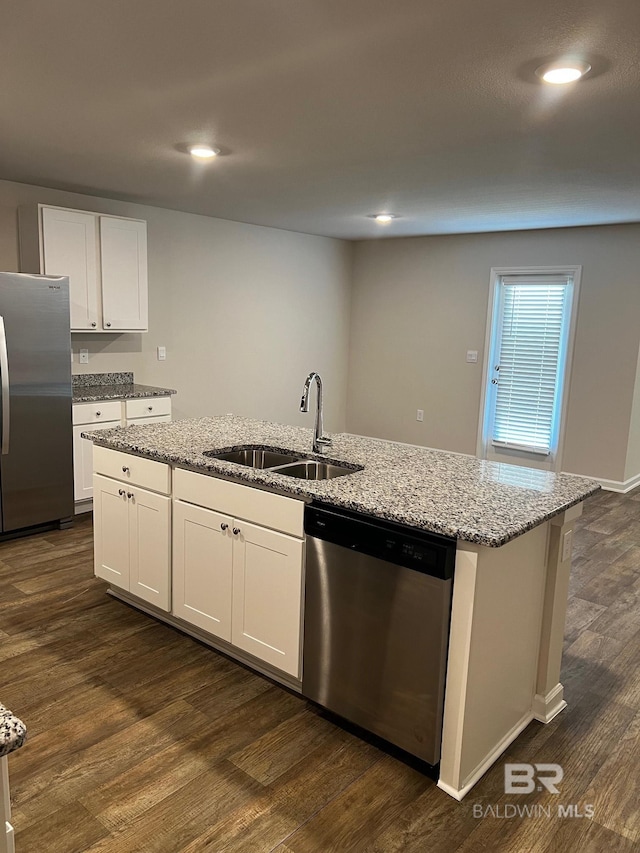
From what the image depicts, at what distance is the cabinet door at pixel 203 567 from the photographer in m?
2.72

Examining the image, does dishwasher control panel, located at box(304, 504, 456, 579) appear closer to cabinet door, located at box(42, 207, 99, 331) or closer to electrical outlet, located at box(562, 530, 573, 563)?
electrical outlet, located at box(562, 530, 573, 563)

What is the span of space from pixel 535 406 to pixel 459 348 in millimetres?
982

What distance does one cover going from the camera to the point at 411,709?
2.13 meters

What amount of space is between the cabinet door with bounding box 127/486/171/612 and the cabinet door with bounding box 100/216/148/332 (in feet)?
7.13

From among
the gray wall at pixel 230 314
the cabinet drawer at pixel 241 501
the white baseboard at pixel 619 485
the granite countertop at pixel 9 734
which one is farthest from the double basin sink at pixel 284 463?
the white baseboard at pixel 619 485

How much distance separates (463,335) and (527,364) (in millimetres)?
723

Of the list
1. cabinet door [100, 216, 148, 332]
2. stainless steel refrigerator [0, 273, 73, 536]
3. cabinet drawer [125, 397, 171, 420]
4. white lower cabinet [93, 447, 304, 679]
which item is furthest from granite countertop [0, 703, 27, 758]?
cabinet door [100, 216, 148, 332]

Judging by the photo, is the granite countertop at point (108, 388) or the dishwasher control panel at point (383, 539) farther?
the granite countertop at point (108, 388)

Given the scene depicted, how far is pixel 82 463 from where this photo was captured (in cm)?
457

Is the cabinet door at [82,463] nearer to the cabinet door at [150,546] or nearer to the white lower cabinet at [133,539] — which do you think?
the white lower cabinet at [133,539]

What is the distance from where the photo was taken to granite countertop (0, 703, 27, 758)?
969 mm

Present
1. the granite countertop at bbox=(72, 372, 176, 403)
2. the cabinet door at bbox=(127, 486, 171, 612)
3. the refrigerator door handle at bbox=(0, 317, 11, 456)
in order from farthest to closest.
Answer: the granite countertop at bbox=(72, 372, 176, 403), the refrigerator door handle at bbox=(0, 317, 11, 456), the cabinet door at bbox=(127, 486, 171, 612)

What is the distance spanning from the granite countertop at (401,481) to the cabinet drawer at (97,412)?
1242 millimetres

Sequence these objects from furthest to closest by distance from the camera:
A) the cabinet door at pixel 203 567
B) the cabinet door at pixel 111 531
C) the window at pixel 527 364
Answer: the window at pixel 527 364, the cabinet door at pixel 111 531, the cabinet door at pixel 203 567
